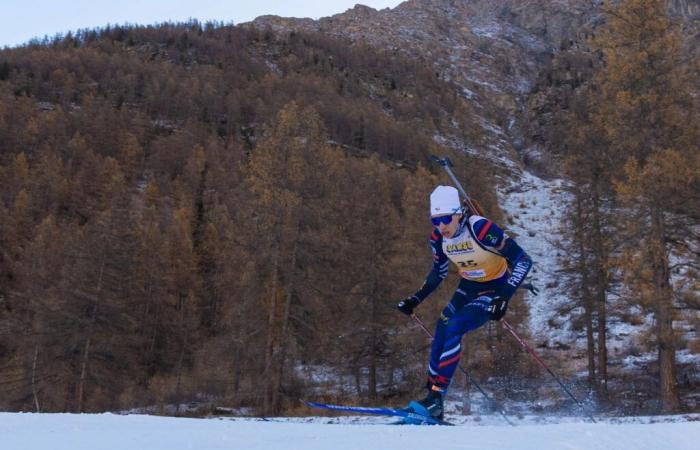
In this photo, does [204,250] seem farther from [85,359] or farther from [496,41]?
[496,41]

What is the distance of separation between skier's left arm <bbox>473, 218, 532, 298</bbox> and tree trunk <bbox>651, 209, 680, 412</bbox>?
1148 centimetres

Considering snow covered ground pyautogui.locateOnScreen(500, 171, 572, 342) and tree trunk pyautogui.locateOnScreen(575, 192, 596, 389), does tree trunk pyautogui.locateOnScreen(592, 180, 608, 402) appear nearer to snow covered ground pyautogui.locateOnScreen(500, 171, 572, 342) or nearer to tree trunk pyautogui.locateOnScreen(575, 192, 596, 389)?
tree trunk pyautogui.locateOnScreen(575, 192, 596, 389)

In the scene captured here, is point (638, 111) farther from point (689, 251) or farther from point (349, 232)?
point (349, 232)

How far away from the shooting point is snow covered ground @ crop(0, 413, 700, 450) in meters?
3.16

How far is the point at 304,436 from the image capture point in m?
3.53

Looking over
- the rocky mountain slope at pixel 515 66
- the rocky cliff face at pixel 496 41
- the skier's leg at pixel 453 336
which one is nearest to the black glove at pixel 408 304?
the skier's leg at pixel 453 336

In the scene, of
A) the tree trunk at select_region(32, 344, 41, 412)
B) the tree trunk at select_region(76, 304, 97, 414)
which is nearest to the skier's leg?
the tree trunk at select_region(76, 304, 97, 414)

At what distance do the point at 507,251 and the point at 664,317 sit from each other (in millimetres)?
12095

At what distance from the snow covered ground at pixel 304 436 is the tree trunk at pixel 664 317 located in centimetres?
1194

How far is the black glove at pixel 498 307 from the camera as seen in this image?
4.94m

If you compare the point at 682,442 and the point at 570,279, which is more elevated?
the point at 682,442

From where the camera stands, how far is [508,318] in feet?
63.4

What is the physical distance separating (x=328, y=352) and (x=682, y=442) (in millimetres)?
19258

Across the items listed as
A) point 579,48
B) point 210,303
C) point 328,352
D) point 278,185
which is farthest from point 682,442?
point 579,48
